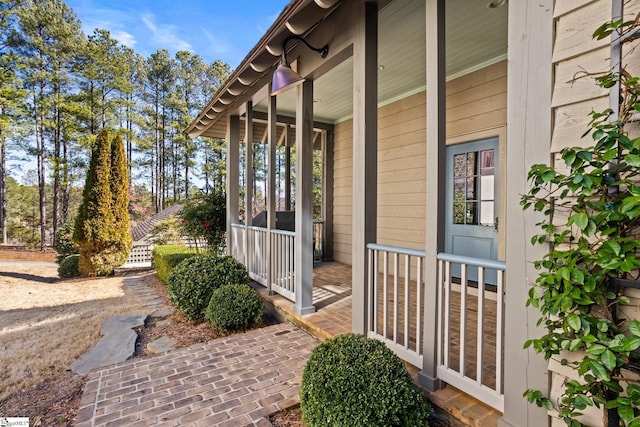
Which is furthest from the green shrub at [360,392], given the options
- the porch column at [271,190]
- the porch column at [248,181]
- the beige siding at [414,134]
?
Answer: the porch column at [248,181]

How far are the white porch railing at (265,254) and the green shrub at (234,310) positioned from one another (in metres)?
0.43

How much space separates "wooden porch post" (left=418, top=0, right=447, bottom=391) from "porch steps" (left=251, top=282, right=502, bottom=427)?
0.40 ft

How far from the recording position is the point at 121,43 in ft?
56.2

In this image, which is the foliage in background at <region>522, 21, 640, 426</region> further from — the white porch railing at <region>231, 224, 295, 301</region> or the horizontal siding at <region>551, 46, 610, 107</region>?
the white porch railing at <region>231, 224, 295, 301</region>

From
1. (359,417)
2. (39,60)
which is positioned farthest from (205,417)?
(39,60)

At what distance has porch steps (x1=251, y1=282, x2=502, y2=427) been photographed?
167 centimetres

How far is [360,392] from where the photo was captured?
1685 millimetres

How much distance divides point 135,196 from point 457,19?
963 inches

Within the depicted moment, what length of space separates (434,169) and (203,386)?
2.38 metres

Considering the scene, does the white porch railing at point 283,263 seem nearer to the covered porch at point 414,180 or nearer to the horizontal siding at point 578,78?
the covered porch at point 414,180

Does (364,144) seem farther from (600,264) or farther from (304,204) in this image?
(600,264)

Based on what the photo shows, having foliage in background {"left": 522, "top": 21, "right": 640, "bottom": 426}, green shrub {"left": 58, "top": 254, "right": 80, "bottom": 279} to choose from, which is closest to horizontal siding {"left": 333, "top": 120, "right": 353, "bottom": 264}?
foliage in background {"left": 522, "top": 21, "right": 640, "bottom": 426}

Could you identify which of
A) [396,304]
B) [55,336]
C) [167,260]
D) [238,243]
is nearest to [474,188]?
[396,304]

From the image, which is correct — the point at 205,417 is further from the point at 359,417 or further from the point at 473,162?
the point at 473,162
